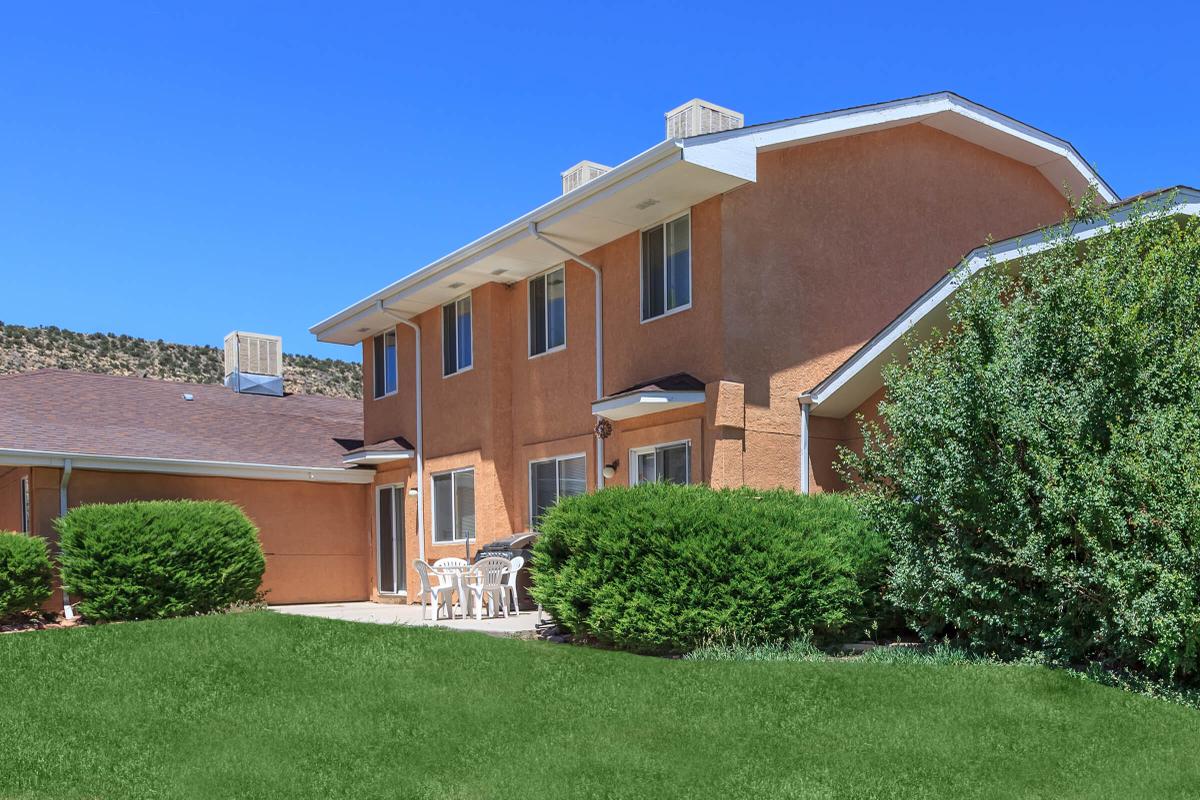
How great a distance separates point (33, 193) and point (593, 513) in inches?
581

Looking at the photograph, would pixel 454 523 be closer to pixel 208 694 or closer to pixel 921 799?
pixel 208 694

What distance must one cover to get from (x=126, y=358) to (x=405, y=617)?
135 ft

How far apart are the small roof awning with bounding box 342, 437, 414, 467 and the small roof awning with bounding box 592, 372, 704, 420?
723 centimetres

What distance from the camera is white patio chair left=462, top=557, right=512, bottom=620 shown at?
14617mm

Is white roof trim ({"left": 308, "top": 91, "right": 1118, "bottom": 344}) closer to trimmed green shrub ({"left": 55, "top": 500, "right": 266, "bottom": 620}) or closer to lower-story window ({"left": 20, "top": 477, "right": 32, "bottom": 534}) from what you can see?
trimmed green shrub ({"left": 55, "top": 500, "right": 266, "bottom": 620})

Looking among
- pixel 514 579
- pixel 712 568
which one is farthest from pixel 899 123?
pixel 514 579

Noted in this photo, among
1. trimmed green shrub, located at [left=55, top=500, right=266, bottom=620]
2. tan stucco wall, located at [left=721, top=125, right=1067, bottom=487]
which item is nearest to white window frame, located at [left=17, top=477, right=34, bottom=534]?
trimmed green shrub, located at [left=55, top=500, right=266, bottom=620]

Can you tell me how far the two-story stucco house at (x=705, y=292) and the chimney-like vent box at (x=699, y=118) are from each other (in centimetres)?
3

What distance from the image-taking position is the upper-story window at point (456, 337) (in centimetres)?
1884

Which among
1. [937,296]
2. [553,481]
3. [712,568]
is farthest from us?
[553,481]

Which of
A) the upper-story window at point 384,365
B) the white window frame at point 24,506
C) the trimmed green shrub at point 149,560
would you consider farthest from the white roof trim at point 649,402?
the white window frame at point 24,506

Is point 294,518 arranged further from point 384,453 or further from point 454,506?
point 454,506

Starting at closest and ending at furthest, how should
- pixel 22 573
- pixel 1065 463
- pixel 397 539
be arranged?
pixel 1065 463
pixel 22 573
pixel 397 539

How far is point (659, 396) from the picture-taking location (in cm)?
1312
